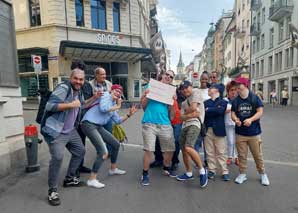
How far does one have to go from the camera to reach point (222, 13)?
6391cm

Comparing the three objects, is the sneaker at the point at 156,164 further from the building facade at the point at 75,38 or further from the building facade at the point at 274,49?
the building facade at the point at 274,49

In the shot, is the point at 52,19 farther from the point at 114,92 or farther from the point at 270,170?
the point at 270,170

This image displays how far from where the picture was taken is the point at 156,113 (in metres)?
3.97

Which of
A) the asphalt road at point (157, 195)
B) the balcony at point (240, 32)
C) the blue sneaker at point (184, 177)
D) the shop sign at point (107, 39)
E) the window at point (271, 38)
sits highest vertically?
the balcony at point (240, 32)

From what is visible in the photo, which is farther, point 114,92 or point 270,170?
point 270,170

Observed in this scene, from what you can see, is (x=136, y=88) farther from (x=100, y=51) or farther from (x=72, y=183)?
(x=72, y=183)

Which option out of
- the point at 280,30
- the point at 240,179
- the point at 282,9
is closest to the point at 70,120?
the point at 240,179

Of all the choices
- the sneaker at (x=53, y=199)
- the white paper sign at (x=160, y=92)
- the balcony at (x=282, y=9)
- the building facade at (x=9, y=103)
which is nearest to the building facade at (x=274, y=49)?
the balcony at (x=282, y=9)

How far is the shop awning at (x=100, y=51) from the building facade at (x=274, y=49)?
14270 mm

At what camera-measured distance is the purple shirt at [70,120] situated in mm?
3467

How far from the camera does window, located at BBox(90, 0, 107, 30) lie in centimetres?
1997

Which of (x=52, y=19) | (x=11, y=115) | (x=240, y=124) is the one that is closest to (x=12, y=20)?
(x=11, y=115)

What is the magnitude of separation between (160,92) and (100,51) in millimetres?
15383

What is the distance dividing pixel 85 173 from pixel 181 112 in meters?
2.09
